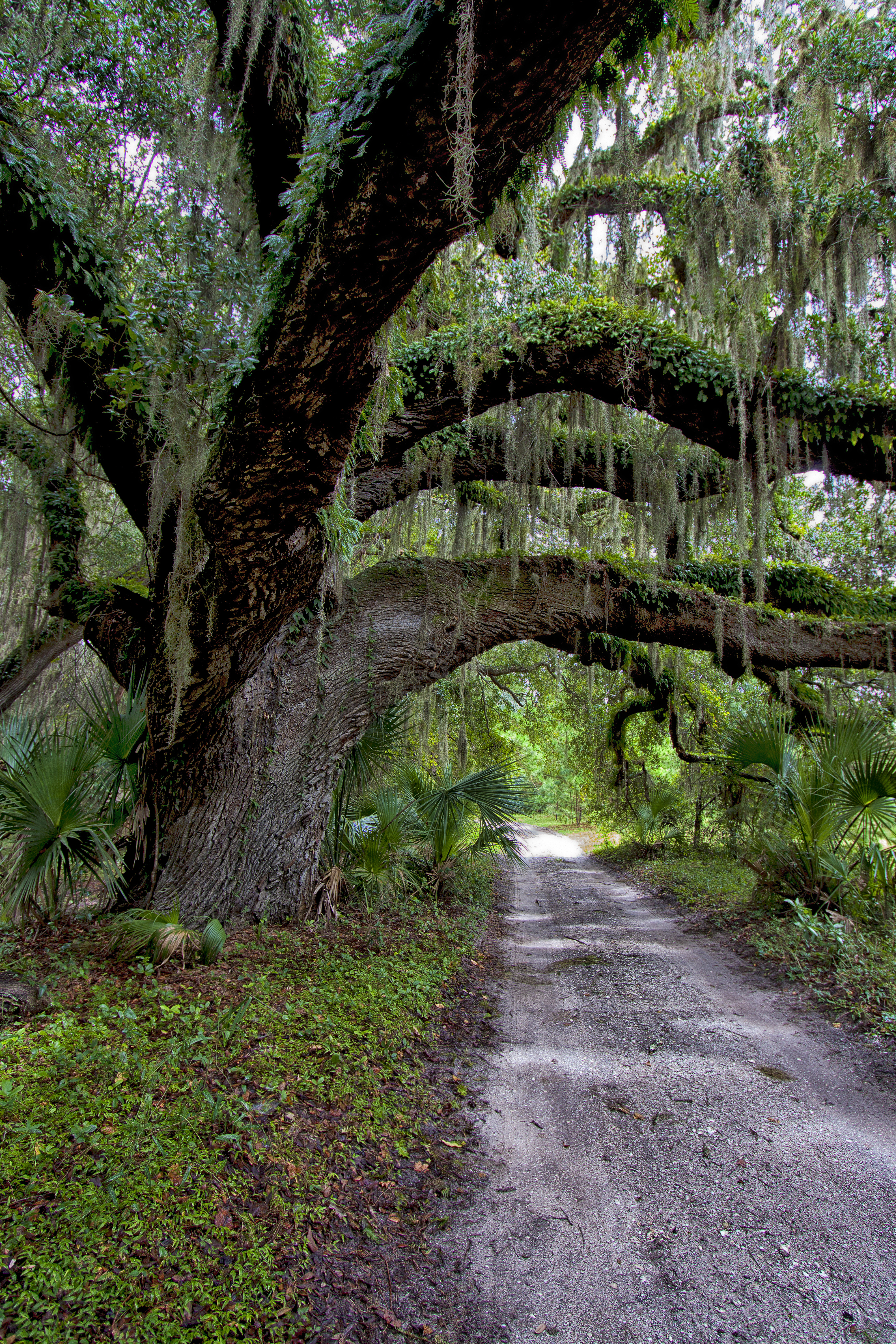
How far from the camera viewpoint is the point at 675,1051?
12.1 ft

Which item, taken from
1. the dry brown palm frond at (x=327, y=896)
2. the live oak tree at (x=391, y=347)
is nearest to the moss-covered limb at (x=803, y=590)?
the live oak tree at (x=391, y=347)

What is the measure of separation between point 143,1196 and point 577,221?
873cm

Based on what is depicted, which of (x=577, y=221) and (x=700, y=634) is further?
(x=577, y=221)

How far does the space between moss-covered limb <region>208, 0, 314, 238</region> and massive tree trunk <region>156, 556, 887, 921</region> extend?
285 cm

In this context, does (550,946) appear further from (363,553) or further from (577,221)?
(577,221)

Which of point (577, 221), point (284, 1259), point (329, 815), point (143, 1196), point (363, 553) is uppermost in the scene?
point (577, 221)

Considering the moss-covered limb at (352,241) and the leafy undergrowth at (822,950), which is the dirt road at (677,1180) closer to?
the leafy undergrowth at (822,950)

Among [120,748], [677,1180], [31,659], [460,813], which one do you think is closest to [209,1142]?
[677,1180]

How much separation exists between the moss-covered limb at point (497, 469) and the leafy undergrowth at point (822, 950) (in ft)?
15.2

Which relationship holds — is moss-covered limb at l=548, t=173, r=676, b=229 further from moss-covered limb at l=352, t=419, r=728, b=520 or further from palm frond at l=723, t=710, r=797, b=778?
palm frond at l=723, t=710, r=797, b=778

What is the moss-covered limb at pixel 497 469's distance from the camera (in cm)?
596

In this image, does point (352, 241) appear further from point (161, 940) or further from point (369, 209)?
point (161, 940)

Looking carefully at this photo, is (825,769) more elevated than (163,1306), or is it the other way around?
(825,769)

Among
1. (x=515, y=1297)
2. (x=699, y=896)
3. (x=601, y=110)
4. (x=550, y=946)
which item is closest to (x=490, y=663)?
(x=699, y=896)
